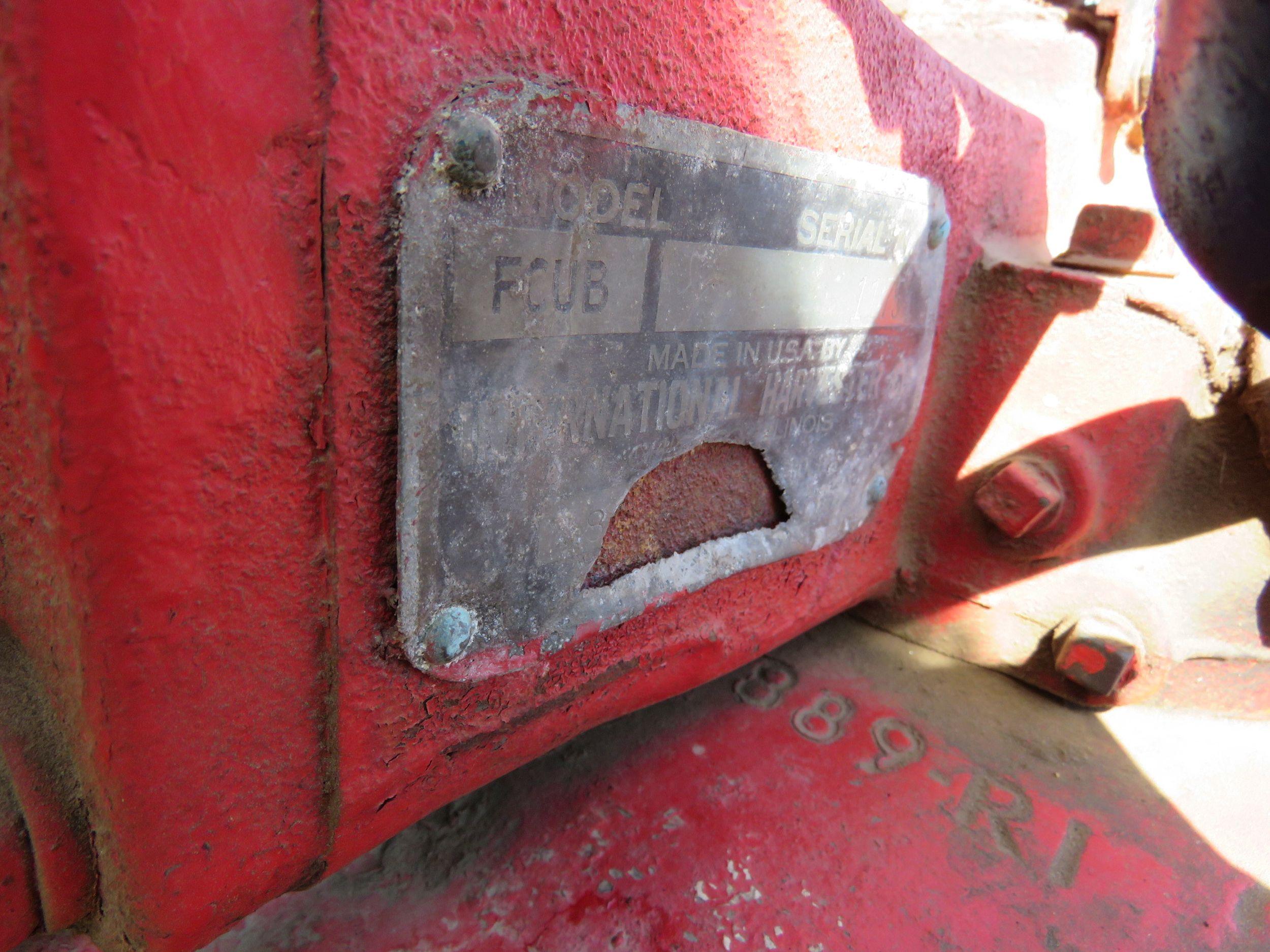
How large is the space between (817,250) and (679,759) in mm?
561

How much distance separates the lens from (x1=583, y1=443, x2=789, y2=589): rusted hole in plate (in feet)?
2.09

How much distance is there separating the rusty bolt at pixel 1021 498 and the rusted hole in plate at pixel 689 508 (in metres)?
0.36

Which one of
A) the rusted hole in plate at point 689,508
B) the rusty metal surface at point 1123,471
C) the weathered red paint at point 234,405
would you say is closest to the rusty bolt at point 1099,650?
the rusty metal surface at point 1123,471

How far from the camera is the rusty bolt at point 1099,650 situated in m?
0.96

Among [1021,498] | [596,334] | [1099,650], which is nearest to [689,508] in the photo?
[596,334]

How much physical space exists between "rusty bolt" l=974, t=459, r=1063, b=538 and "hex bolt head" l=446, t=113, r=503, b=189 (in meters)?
0.81

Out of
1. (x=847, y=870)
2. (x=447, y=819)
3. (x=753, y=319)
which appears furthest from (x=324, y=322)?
(x=847, y=870)

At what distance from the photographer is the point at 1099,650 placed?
96 centimetres

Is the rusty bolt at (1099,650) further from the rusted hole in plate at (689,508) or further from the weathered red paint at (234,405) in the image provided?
the weathered red paint at (234,405)

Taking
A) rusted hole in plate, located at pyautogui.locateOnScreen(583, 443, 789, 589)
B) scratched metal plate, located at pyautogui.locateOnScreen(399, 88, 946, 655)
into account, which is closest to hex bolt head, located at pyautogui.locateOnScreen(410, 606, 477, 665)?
scratched metal plate, located at pyautogui.locateOnScreen(399, 88, 946, 655)

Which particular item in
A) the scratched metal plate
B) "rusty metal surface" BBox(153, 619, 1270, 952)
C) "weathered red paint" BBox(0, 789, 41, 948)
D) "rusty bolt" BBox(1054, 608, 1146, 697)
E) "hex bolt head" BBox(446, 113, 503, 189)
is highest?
"hex bolt head" BBox(446, 113, 503, 189)

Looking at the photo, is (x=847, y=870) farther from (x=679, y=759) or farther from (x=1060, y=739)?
(x=1060, y=739)

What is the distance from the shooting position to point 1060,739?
3.14 ft

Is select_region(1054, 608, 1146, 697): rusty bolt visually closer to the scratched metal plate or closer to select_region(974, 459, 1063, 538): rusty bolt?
select_region(974, 459, 1063, 538): rusty bolt
